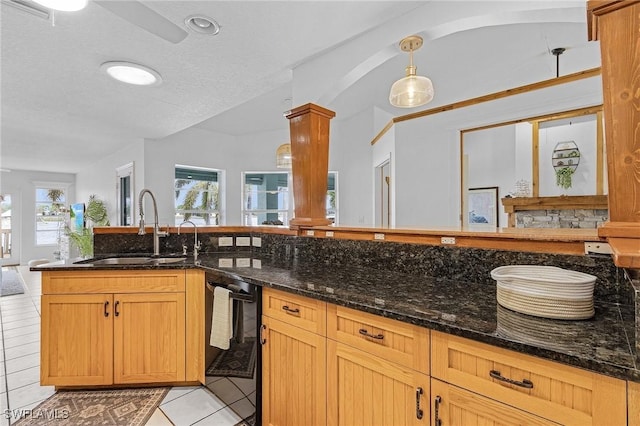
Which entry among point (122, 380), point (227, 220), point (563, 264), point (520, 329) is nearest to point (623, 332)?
point (520, 329)

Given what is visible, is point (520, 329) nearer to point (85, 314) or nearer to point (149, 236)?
point (85, 314)

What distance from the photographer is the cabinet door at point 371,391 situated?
3.51ft

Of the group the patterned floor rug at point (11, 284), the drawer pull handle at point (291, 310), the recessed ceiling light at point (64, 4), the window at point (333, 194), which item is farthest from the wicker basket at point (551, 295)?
the patterned floor rug at point (11, 284)

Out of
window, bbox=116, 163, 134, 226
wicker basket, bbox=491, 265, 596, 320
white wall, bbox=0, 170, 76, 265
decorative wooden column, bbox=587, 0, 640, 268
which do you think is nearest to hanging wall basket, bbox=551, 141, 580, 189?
wicker basket, bbox=491, 265, 596, 320

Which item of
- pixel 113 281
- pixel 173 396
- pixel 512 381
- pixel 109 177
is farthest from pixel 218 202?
pixel 512 381

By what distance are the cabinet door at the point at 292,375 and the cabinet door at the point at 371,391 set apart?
6 cm

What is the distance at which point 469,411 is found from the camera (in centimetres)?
95

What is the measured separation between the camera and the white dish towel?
180cm

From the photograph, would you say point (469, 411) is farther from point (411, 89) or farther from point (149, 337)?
point (411, 89)

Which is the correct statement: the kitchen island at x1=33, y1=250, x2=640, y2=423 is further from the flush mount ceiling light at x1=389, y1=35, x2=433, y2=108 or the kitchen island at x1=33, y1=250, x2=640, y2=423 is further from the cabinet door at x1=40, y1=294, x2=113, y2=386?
the flush mount ceiling light at x1=389, y1=35, x2=433, y2=108

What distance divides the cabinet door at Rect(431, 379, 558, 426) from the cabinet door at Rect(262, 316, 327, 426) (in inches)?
19.9

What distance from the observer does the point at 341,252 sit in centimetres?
208

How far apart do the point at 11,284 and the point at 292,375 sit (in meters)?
6.77

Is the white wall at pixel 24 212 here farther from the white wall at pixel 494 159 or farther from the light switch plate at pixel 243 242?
the white wall at pixel 494 159
